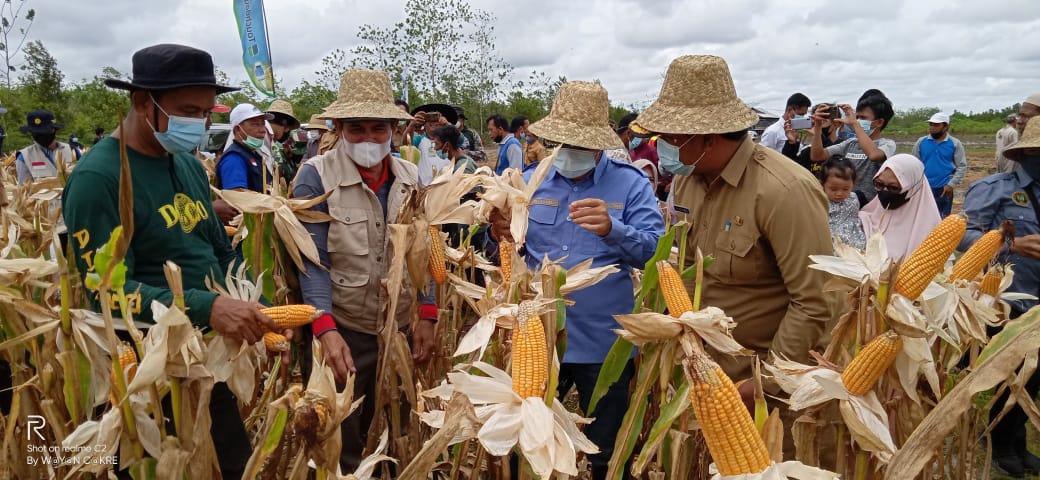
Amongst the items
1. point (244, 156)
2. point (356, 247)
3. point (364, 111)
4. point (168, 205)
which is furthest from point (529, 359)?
point (244, 156)

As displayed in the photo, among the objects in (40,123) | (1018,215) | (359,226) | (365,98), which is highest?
(40,123)

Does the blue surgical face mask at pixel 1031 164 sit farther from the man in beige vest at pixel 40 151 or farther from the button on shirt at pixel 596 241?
the man in beige vest at pixel 40 151

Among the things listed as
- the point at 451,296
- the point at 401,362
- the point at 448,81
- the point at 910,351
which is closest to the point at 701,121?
the point at 910,351

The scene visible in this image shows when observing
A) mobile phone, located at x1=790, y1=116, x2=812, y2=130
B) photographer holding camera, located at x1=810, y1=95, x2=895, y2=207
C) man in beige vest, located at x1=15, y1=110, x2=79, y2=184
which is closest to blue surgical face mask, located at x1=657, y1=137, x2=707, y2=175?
photographer holding camera, located at x1=810, y1=95, x2=895, y2=207

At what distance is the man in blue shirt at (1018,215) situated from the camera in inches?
125

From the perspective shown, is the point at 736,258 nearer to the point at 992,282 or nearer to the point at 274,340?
the point at 992,282

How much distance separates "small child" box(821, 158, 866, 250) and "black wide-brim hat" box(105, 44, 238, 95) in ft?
13.2

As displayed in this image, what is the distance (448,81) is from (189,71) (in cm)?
2219

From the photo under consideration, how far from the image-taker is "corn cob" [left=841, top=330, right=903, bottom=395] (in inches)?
63.3

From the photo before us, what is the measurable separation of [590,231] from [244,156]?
9.57 ft

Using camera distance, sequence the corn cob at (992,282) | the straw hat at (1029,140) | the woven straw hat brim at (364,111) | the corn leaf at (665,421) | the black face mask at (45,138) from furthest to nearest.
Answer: the black face mask at (45,138), the straw hat at (1029,140), the corn cob at (992,282), the woven straw hat brim at (364,111), the corn leaf at (665,421)

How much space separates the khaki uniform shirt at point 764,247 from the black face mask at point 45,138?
7.58m

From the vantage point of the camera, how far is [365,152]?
2.70 metres

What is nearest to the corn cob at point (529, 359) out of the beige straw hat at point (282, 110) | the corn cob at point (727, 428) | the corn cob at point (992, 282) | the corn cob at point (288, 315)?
the corn cob at point (727, 428)
